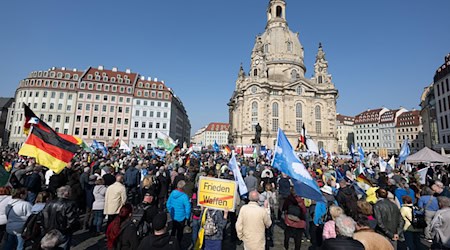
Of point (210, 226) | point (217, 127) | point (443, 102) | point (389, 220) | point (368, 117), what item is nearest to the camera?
point (210, 226)

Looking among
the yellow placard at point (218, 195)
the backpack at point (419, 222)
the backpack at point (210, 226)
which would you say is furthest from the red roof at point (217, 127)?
the backpack at point (210, 226)

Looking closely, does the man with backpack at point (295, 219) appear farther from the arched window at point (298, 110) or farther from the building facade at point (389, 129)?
the building facade at point (389, 129)

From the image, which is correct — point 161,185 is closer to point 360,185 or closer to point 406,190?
point 360,185

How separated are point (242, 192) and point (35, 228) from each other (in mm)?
4464

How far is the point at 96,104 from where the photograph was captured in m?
49.3

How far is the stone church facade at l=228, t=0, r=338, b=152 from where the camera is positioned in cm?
5588

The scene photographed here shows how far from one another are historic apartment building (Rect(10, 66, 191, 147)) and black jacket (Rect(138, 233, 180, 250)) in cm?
5089

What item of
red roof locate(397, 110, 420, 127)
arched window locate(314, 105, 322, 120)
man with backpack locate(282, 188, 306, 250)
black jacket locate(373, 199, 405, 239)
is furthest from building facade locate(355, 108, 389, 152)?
man with backpack locate(282, 188, 306, 250)

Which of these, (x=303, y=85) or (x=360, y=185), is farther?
(x=303, y=85)

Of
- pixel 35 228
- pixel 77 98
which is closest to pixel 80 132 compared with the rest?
pixel 77 98

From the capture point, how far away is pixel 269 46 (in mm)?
67062

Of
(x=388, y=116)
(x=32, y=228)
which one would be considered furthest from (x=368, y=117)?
(x=32, y=228)

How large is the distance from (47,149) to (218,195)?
6.62 m

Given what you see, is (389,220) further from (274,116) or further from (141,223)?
(274,116)
